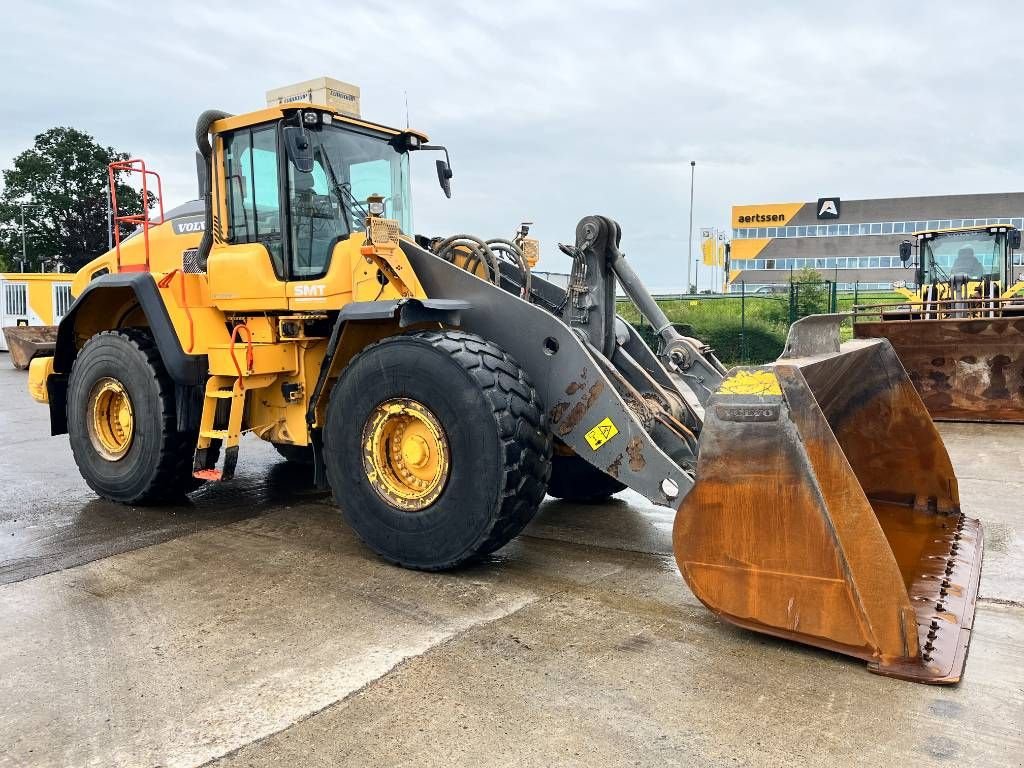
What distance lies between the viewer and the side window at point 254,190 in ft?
17.6

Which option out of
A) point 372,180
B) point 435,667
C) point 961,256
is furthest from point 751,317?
point 435,667

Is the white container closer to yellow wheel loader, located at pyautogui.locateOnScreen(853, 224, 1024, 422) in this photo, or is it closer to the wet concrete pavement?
the wet concrete pavement

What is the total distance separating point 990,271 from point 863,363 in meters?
11.6

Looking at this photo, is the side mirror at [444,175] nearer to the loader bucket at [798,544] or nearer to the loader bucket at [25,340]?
the loader bucket at [798,544]

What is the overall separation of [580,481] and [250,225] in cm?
282

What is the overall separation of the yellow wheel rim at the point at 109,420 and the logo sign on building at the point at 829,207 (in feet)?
184

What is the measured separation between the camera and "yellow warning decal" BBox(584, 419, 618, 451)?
13.8 ft

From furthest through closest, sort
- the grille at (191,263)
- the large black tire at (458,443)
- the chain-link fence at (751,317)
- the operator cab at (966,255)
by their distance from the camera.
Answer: the chain-link fence at (751,317) < the operator cab at (966,255) < the grille at (191,263) < the large black tire at (458,443)

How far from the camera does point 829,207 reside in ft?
183

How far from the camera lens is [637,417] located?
431cm

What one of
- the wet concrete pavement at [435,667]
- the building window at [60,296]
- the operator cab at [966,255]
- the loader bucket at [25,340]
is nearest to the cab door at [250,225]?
the wet concrete pavement at [435,667]

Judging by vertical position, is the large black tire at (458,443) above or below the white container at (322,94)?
below

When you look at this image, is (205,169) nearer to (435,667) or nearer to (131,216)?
(131,216)

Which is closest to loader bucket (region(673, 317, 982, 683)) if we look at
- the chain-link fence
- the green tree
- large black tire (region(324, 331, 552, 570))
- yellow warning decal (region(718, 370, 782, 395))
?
yellow warning decal (region(718, 370, 782, 395))
